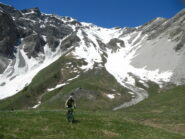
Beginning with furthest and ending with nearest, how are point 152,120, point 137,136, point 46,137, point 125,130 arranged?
1. point 152,120
2. point 125,130
3. point 137,136
4. point 46,137

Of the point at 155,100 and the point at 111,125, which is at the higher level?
the point at 155,100

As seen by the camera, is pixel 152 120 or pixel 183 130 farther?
pixel 152 120

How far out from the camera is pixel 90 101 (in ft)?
573

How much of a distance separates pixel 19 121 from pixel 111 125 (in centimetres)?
1141

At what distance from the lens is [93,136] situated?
1163 inches

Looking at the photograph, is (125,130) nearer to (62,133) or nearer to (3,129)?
(62,133)

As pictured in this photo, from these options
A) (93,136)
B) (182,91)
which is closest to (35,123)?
(93,136)

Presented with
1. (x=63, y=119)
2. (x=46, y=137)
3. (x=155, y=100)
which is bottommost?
(x=46, y=137)

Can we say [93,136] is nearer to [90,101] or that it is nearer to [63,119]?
[63,119]

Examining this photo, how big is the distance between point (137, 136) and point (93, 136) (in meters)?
5.46

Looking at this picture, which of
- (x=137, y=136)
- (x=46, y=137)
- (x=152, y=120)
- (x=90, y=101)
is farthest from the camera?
(x=90, y=101)

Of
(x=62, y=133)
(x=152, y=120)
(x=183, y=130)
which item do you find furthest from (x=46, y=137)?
(x=152, y=120)

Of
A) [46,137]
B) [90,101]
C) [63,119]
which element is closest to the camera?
[46,137]

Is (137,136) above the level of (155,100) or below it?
below
